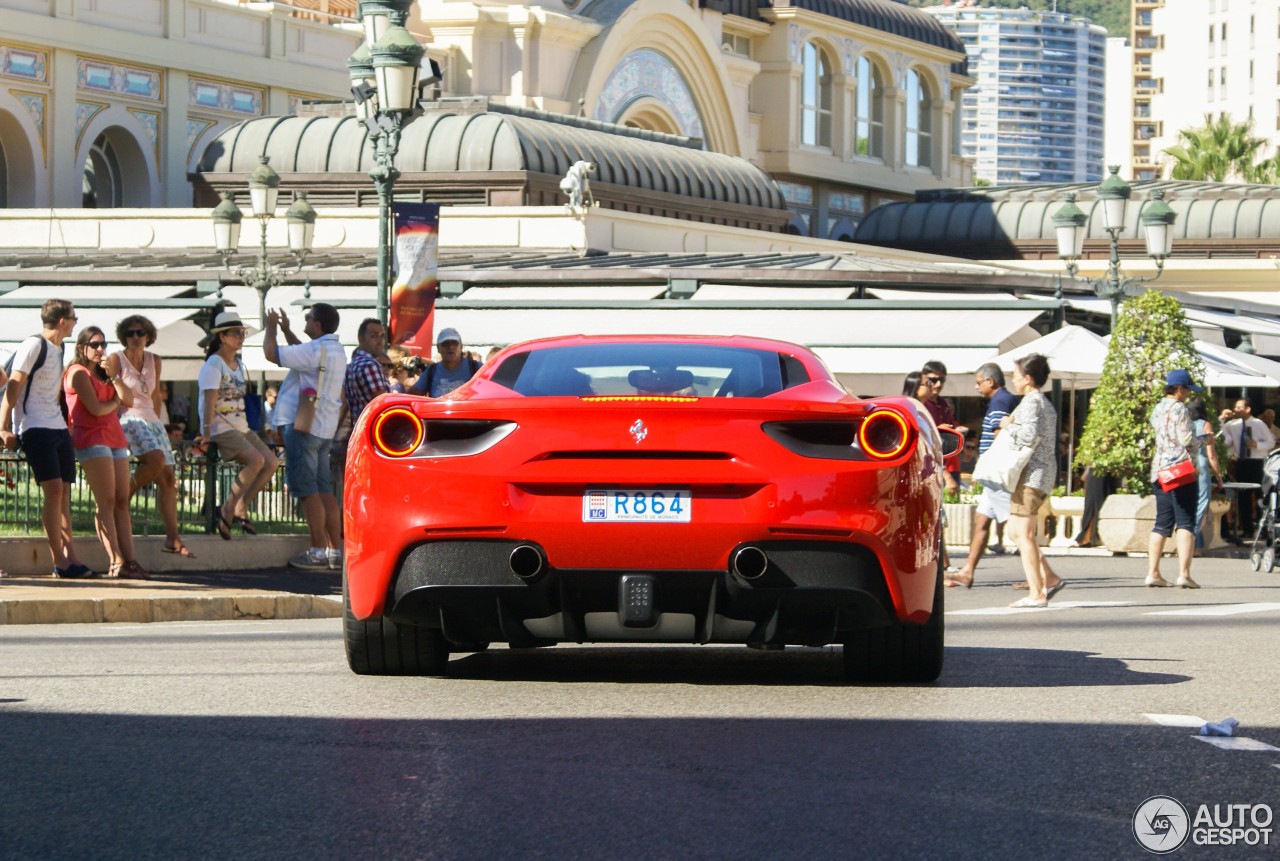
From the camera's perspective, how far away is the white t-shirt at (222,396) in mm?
15695

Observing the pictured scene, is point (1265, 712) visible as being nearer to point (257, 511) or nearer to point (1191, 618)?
point (1191, 618)

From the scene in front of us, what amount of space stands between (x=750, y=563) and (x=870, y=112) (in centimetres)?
6248

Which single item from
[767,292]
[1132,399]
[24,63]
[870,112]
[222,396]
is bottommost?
[1132,399]

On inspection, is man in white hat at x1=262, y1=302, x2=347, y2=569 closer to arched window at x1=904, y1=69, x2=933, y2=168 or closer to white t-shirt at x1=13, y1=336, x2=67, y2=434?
white t-shirt at x1=13, y1=336, x2=67, y2=434

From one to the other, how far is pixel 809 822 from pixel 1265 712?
295 cm

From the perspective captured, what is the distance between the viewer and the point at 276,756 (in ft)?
20.9

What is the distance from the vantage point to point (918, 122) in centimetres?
7162

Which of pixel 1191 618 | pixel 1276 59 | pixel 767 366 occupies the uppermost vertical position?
pixel 1276 59

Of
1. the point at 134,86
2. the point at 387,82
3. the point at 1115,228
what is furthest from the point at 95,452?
the point at 134,86

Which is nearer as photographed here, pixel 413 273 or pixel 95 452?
pixel 95 452

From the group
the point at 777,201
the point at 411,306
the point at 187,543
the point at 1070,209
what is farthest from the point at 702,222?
the point at 187,543

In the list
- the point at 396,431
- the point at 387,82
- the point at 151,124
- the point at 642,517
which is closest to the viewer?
the point at 642,517

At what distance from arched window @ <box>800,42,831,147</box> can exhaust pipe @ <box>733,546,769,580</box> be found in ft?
191
